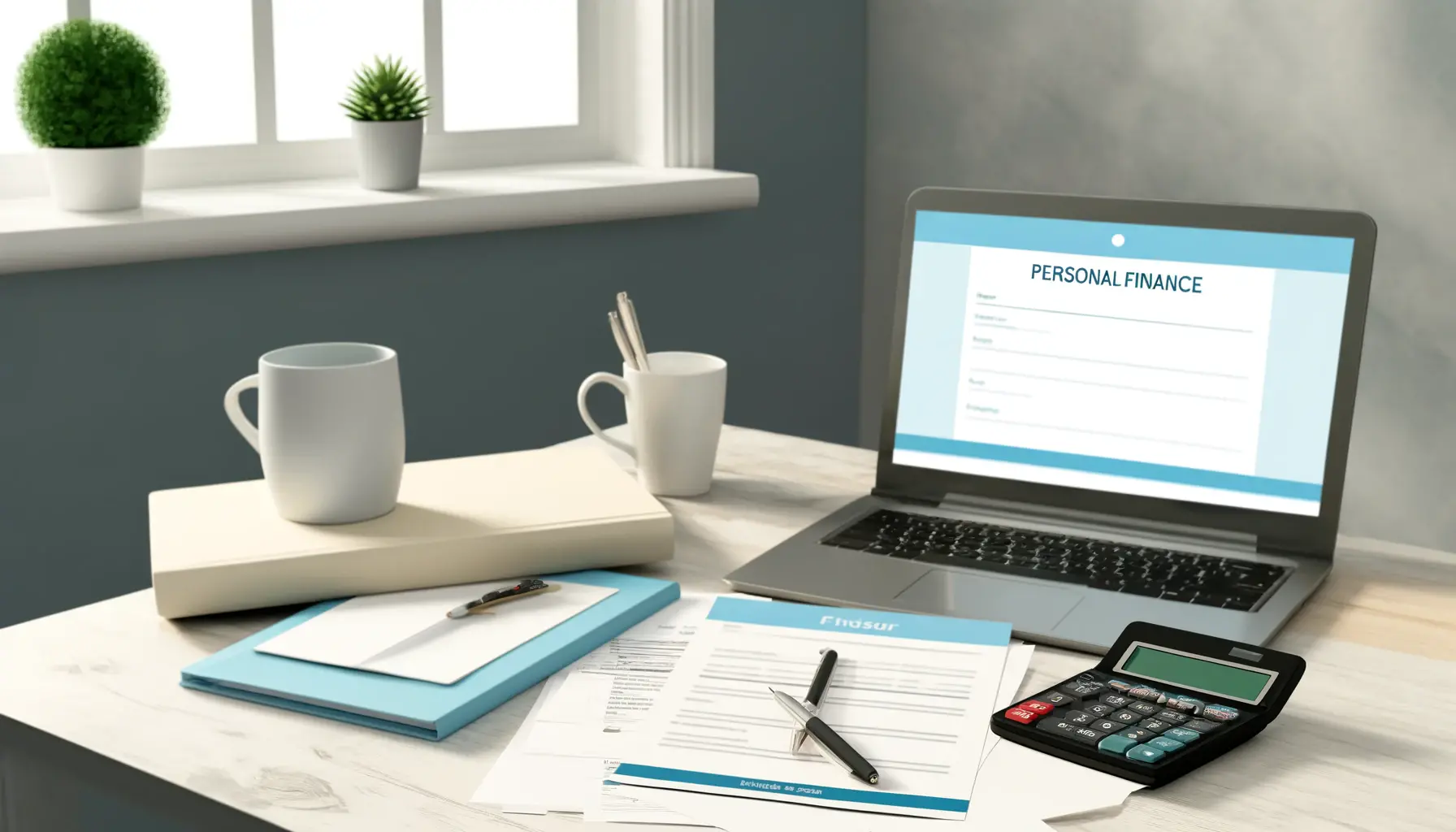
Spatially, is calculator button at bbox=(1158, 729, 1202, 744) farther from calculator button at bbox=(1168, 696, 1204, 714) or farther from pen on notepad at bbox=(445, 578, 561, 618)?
pen on notepad at bbox=(445, 578, 561, 618)

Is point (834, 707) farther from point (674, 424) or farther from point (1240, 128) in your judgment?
point (1240, 128)

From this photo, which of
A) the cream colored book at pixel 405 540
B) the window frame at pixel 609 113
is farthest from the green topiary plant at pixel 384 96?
the cream colored book at pixel 405 540

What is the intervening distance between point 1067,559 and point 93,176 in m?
1.23

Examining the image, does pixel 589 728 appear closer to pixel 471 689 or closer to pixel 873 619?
pixel 471 689

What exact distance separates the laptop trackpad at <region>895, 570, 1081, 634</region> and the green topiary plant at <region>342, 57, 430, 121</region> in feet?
3.97

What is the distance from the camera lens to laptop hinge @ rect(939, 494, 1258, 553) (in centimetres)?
114

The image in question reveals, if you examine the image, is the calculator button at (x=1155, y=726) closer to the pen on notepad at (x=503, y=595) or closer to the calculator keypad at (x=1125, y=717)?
the calculator keypad at (x=1125, y=717)

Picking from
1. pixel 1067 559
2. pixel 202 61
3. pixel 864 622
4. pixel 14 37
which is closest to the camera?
pixel 864 622

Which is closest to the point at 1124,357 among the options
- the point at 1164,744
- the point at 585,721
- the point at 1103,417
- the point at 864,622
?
the point at 1103,417

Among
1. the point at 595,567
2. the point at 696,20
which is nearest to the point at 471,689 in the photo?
the point at 595,567

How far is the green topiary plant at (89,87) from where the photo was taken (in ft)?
5.46

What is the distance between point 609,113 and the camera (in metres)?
2.42

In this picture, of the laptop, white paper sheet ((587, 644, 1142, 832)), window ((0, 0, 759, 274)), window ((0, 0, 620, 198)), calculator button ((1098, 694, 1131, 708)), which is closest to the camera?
white paper sheet ((587, 644, 1142, 832))

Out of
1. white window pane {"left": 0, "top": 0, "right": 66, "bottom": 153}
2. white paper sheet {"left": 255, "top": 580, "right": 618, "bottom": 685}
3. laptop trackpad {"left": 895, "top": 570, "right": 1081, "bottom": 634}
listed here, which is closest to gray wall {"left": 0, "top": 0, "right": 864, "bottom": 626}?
white window pane {"left": 0, "top": 0, "right": 66, "bottom": 153}
